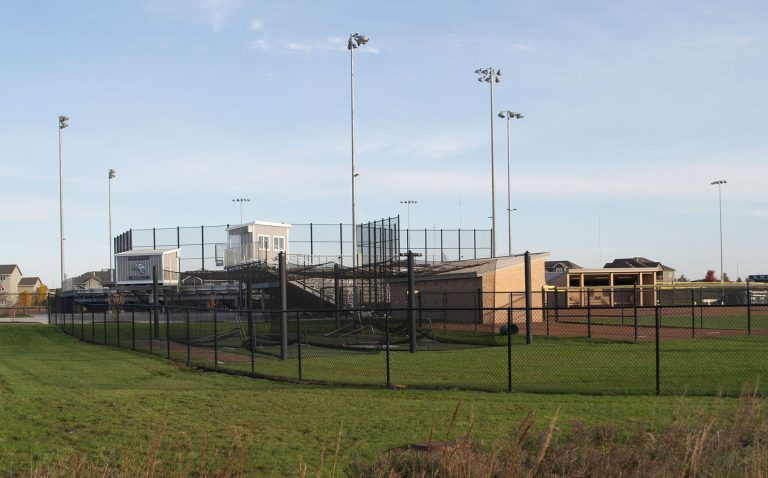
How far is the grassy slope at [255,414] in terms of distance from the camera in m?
10.3

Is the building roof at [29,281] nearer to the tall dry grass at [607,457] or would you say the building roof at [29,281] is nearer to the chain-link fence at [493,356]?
the chain-link fence at [493,356]

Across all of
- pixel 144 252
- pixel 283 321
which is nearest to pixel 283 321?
pixel 283 321

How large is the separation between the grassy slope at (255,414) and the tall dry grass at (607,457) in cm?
90

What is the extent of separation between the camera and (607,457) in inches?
294

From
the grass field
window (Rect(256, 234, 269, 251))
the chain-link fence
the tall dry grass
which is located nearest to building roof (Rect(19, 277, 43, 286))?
window (Rect(256, 234, 269, 251))

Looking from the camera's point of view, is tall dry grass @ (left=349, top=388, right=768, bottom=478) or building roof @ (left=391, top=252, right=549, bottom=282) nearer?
tall dry grass @ (left=349, top=388, right=768, bottom=478)

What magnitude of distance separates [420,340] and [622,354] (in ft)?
30.3

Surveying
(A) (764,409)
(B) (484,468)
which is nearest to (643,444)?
(B) (484,468)

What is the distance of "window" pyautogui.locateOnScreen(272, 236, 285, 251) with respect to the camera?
59537 millimetres

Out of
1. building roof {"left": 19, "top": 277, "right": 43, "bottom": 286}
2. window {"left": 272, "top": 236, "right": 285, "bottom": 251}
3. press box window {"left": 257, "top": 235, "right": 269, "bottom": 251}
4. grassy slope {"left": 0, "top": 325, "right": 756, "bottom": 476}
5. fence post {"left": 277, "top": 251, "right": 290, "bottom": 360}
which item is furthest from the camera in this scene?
building roof {"left": 19, "top": 277, "right": 43, "bottom": 286}

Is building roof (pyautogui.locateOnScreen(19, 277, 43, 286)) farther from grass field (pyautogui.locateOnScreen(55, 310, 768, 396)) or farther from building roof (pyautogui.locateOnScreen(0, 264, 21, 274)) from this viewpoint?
grass field (pyautogui.locateOnScreen(55, 310, 768, 396))

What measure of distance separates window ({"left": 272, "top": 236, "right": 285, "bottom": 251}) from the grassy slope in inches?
1589

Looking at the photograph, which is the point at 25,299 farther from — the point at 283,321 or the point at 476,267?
the point at 283,321

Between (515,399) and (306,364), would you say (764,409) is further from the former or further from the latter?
(306,364)
